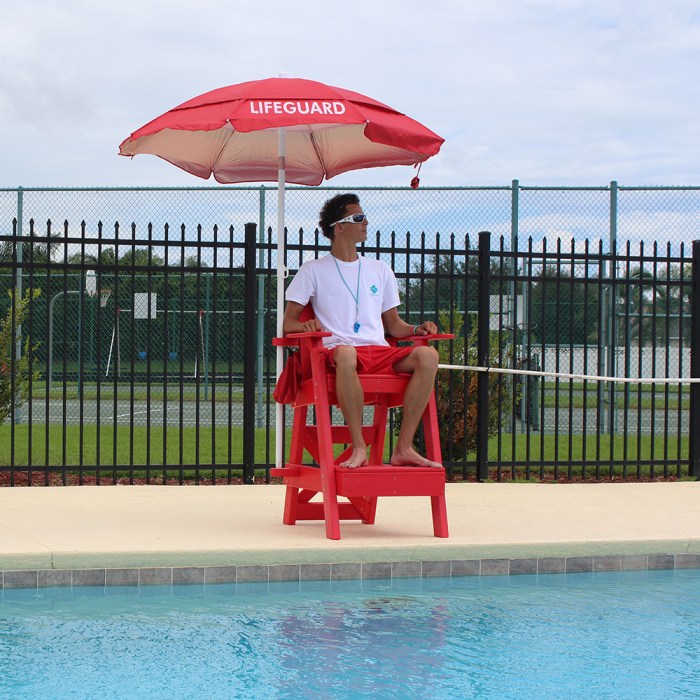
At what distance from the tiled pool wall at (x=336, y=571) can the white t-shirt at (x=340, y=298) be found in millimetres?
1305

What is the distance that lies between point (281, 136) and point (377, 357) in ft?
5.72

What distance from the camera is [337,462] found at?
6.32m

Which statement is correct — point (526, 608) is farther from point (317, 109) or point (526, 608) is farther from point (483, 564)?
point (317, 109)

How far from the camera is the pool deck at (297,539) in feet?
16.8

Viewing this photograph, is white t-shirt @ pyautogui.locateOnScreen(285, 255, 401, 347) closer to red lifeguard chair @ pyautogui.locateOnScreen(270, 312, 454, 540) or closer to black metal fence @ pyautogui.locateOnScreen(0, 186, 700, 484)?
red lifeguard chair @ pyautogui.locateOnScreen(270, 312, 454, 540)

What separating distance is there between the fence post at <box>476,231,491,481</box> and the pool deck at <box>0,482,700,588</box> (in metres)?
1.43

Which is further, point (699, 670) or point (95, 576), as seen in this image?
point (95, 576)

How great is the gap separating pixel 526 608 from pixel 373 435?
1809 millimetres

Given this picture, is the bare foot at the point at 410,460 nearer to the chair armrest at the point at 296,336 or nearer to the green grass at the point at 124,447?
the chair armrest at the point at 296,336

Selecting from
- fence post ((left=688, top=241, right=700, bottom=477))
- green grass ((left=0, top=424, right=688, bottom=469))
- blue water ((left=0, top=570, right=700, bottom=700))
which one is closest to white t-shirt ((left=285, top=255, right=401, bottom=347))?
blue water ((left=0, top=570, right=700, bottom=700))

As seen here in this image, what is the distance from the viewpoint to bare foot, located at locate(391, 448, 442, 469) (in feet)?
19.0

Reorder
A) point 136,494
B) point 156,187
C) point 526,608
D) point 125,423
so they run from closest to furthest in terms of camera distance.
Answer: point 526,608, point 136,494, point 156,187, point 125,423

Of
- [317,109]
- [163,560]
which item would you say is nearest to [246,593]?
[163,560]

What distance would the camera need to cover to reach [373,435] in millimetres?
→ 6418
